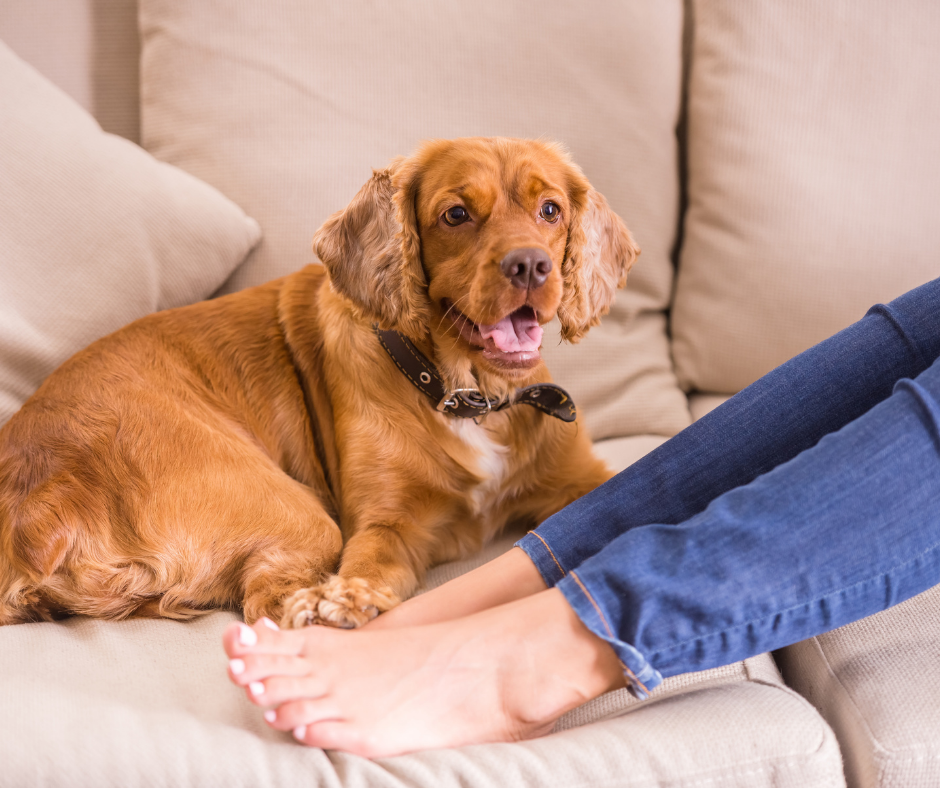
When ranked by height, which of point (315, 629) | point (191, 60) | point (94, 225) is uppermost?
point (191, 60)

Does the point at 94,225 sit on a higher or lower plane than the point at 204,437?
higher

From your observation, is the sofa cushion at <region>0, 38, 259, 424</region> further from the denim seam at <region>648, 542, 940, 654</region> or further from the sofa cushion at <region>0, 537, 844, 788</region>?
the denim seam at <region>648, 542, 940, 654</region>

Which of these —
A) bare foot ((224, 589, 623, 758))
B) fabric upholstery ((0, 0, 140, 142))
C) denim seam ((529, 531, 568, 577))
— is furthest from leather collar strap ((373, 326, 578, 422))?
fabric upholstery ((0, 0, 140, 142))

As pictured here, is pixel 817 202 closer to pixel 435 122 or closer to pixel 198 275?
pixel 435 122

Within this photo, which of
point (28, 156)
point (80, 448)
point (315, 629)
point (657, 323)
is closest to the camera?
point (315, 629)

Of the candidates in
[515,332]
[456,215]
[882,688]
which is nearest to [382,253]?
[456,215]

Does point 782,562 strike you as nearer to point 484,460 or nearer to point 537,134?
point 484,460

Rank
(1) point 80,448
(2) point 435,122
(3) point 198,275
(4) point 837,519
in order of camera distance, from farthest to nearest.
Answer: (2) point 435,122 < (3) point 198,275 < (1) point 80,448 < (4) point 837,519

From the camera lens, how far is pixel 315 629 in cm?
104

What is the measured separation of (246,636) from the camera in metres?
0.97

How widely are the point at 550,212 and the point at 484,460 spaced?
0.51 meters

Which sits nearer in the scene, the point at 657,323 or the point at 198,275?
the point at 198,275

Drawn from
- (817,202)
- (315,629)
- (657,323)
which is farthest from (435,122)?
(315,629)

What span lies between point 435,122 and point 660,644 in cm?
140
